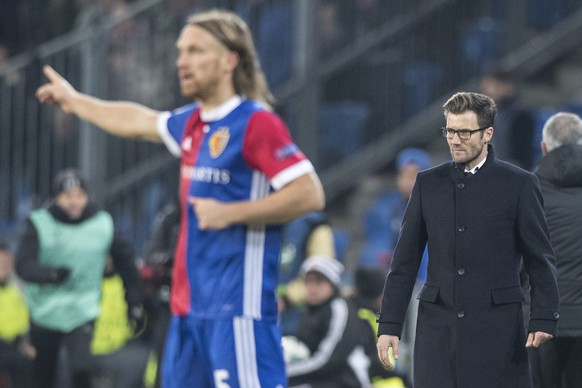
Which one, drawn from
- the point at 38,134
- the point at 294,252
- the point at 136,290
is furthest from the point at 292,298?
the point at 38,134

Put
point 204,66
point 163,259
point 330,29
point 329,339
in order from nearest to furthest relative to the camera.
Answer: point 204,66
point 163,259
point 329,339
point 330,29

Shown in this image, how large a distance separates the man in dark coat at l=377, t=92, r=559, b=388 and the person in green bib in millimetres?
5569

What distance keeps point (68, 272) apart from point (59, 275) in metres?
A: 0.08

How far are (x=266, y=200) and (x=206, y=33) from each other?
2.82 feet

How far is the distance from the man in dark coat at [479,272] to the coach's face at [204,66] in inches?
53.0

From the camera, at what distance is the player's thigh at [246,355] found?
6.54 metres

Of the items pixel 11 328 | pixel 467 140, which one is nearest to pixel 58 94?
pixel 467 140

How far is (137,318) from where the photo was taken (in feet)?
38.4

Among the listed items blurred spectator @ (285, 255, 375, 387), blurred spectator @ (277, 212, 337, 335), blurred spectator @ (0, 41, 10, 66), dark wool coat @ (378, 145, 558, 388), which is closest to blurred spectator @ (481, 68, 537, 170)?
blurred spectator @ (277, 212, 337, 335)

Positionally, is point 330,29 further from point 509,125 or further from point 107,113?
point 107,113

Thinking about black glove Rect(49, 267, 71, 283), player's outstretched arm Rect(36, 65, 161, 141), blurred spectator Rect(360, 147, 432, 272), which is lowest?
black glove Rect(49, 267, 71, 283)

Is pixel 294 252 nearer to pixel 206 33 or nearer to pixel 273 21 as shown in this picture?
pixel 273 21

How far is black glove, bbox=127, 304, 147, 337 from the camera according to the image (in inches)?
446

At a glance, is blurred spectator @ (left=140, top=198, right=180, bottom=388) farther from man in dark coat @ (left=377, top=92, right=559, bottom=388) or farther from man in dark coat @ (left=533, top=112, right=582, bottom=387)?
man in dark coat @ (left=377, top=92, right=559, bottom=388)
